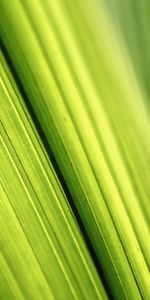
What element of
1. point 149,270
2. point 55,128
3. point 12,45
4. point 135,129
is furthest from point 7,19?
point 149,270

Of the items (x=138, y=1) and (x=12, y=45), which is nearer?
(x=12, y=45)

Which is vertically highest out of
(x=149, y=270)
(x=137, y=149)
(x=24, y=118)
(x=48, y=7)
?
(x=48, y=7)

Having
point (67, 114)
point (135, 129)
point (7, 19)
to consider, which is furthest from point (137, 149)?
point (7, 19)

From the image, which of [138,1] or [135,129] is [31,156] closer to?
[135,129]

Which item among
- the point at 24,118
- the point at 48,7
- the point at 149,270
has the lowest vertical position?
the point at 149,270

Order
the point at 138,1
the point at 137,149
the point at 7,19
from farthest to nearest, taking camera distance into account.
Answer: the point at 138,1, the point at 137,149, the point at 7,19

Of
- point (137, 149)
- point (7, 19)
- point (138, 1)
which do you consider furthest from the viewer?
point (138, 1)

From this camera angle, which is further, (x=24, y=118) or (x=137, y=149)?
(x=137, y=149)

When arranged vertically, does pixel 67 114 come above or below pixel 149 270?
above

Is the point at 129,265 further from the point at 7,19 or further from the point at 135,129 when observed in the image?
the point at 7,19
